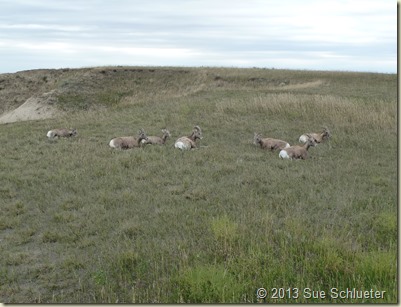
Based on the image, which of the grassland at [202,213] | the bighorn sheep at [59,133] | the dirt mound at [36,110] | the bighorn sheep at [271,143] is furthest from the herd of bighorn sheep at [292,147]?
the dirt mound at [36,110]

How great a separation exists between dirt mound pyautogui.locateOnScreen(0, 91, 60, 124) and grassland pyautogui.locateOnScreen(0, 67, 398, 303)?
1746 centimetres

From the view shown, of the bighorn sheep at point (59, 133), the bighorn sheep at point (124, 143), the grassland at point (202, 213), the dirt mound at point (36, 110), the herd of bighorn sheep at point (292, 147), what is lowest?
the grassland at point (202, 213)

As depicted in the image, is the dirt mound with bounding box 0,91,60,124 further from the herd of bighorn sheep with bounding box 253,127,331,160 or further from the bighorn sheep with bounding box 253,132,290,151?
the herd of bighorn sheep with bounding box 253,127,331,160

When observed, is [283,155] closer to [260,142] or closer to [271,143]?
[271,143]

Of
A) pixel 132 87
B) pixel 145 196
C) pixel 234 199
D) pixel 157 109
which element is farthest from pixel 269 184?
pixel 132 87

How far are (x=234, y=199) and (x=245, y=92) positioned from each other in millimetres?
20689

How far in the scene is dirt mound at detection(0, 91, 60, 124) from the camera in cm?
3875

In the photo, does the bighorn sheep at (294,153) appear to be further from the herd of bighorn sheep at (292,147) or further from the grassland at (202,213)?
the grassland at (202,213)

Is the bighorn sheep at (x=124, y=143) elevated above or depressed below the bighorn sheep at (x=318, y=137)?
above

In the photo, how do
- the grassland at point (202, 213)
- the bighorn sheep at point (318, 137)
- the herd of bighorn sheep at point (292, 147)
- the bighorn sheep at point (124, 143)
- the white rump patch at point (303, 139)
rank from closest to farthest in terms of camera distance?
the grassland at point (202, 213), the herd of bighorn sheep at point (292, 147), the bighorn sheep at point (124, 143), the white rump patch at point (303, 139), the bighorn sheep at point (318, 137)

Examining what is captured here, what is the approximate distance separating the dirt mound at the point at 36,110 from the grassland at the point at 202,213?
17.5 meters

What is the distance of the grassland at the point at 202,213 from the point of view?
6.77 metres

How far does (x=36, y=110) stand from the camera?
39688 millimetres

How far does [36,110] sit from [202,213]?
110ft
